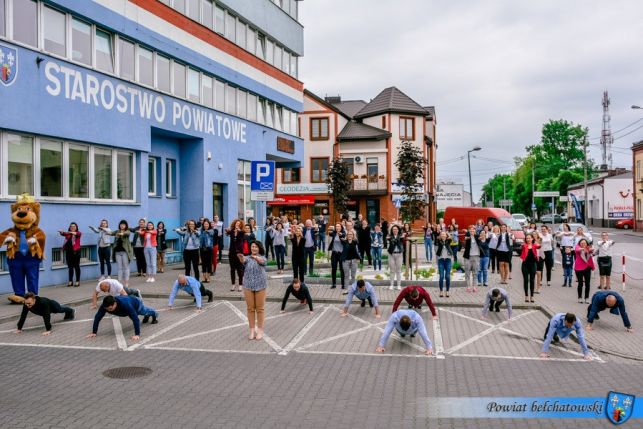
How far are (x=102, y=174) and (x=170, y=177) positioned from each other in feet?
16.8

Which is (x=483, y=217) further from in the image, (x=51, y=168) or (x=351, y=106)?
(x=351, y=106)

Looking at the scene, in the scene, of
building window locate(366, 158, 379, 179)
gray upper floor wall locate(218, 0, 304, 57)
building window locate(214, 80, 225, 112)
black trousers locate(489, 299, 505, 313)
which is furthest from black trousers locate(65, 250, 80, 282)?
building window locate(366, 158, 379, 179)

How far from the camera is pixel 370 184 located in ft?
162

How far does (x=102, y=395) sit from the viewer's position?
7195mm

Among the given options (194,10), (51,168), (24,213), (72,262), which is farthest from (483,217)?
(24,213)

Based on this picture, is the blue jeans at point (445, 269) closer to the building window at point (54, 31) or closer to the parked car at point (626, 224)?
the building window at point (54, 31)

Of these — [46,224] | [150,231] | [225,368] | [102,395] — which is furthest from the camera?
[150,231]

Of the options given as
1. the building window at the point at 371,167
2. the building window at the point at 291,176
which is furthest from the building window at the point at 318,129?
the building window at the point at 371,167

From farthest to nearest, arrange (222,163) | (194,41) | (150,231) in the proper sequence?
(222,163) < (194,41) < (150,231)

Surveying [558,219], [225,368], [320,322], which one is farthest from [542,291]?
[558,219]

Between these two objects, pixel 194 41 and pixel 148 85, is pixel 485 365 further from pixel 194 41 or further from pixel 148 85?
pixel 194 41

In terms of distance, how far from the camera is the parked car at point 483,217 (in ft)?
99.9

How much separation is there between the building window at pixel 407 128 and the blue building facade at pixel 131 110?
71.8 ft

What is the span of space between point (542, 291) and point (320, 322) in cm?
746
